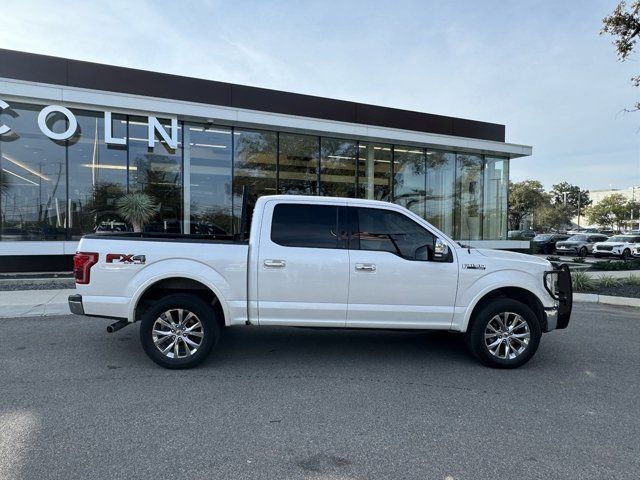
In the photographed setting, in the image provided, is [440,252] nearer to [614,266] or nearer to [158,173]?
[158,173]

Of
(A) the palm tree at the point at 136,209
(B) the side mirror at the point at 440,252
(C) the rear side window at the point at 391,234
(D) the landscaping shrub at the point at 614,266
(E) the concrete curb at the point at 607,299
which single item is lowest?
(E) the concrete curb at the point at 607,299

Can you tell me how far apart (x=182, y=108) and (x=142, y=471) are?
1273 cm

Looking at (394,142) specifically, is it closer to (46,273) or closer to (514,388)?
(46,273)

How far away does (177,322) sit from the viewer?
5059 millimetres

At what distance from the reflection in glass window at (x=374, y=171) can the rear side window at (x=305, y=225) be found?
42.5ft

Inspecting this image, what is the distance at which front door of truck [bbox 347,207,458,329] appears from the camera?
5133 mm

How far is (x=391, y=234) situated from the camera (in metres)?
5.30

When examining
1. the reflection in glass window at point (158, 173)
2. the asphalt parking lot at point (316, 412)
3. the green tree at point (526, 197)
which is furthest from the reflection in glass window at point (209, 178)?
the green tree at point (526, 197)

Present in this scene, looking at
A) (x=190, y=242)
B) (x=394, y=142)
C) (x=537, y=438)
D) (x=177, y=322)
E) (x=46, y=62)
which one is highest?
(x=46, y=62)

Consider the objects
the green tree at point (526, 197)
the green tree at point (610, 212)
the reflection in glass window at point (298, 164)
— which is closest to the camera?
the reflection in glass window at point (298, 164)

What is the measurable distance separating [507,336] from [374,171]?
13790 mm

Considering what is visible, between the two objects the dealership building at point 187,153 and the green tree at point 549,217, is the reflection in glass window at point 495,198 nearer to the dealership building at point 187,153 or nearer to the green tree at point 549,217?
the dealership building at point 187,153

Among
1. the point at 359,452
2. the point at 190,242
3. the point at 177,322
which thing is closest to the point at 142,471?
the point at 359,452

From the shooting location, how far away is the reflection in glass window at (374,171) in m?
18.1
